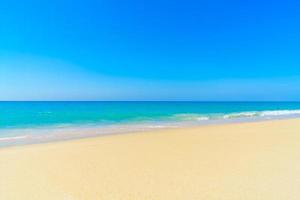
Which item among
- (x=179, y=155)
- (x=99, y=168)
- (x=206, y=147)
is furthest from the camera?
(x=206, y=147)

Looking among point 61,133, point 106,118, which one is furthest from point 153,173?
point 106,118

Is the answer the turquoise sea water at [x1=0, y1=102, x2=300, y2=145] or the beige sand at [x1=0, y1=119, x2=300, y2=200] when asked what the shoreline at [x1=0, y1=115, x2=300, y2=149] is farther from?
the beige sand at [x1=0, y1=119, x2=300, y2=200]

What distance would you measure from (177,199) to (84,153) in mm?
3783

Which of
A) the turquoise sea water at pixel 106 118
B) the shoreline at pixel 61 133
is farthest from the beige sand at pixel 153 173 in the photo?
the turquoise sea water at pixel 106 118

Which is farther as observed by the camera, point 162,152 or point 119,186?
point 162,152

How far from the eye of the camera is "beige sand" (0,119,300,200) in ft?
11.5

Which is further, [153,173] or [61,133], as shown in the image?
[61,133]

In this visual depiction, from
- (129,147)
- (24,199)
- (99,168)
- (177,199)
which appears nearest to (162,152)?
(129,147)

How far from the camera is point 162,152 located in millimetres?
6332

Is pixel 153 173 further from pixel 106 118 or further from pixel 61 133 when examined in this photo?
pixel 106 118

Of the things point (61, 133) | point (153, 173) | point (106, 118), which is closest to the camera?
point (153, 173)

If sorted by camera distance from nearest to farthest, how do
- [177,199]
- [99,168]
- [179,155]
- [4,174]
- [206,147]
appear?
[177,199]
[4,174]
[99,168]
[179,155]
[206,147]

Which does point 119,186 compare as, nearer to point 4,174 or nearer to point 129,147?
point 4,174

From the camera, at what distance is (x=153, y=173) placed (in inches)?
176
